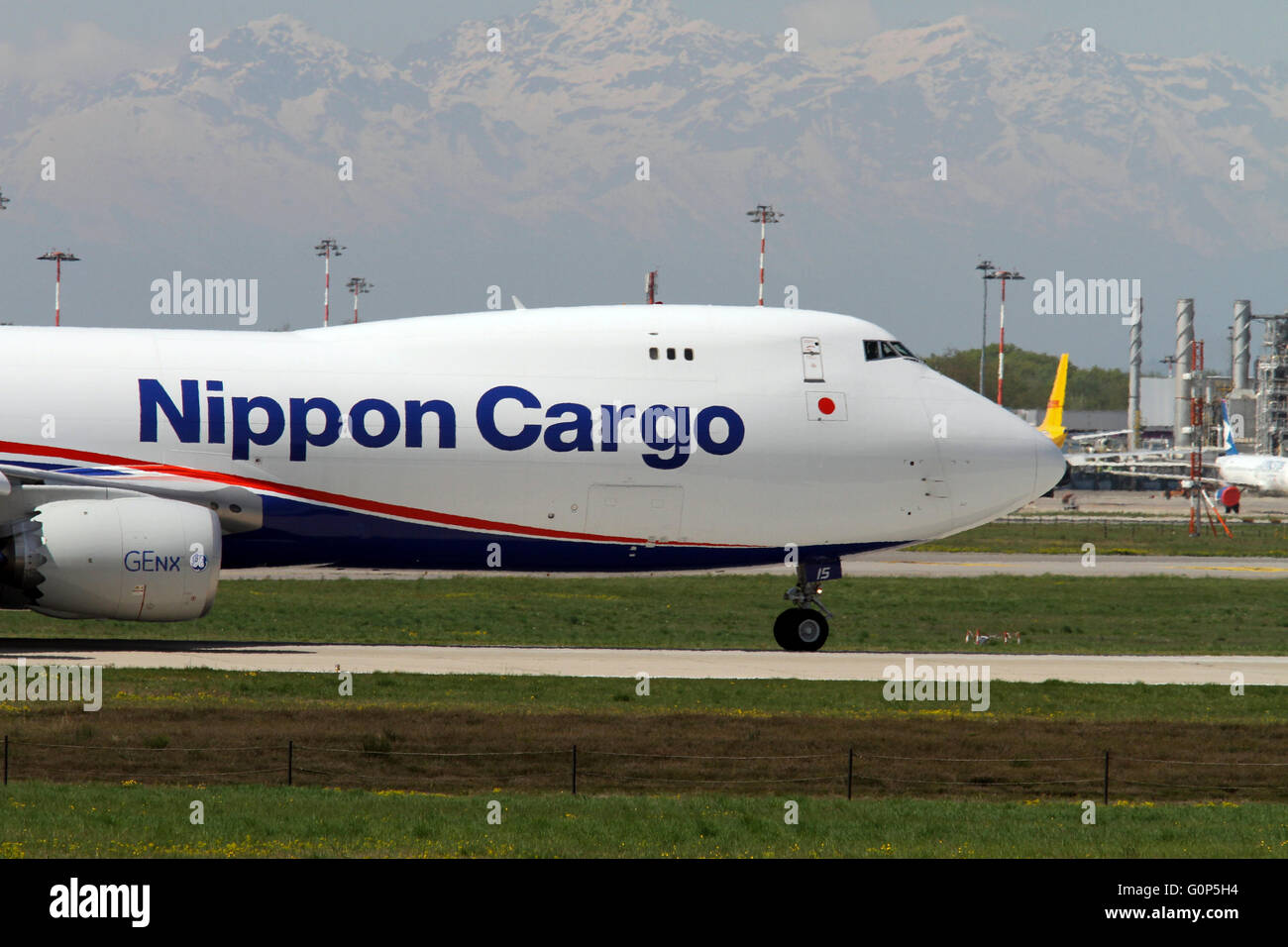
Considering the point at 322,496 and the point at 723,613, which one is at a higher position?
the point at 322,496

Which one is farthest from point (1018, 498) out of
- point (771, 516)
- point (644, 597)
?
point (644, 597)

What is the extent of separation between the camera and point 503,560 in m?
32.2

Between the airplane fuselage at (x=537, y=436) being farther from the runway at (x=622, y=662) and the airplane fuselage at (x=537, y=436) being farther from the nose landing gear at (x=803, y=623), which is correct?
the runway at (x=622, y=662)

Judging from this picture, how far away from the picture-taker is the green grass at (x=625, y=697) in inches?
1031

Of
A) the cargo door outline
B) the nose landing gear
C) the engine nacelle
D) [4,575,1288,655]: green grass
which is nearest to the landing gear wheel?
the nose landing gear

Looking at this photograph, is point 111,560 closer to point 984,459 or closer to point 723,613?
point 984,459

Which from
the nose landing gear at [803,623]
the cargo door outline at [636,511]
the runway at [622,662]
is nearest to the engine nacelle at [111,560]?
the runway at [622,662]

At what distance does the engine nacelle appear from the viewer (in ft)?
93.4

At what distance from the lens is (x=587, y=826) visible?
19.1 metres

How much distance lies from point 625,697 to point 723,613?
76.6 feet

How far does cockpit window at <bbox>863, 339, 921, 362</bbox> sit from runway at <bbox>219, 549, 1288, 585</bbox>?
28871 mm

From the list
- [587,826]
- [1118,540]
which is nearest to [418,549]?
[587,826]

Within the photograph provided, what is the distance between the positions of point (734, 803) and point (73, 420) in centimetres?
1558
